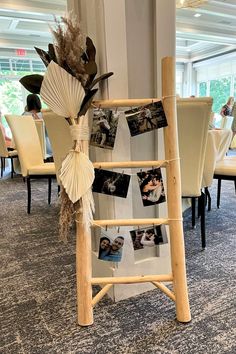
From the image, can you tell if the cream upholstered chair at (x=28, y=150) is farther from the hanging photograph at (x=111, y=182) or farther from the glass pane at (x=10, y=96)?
→ the glass pane at (x=10, y=96)

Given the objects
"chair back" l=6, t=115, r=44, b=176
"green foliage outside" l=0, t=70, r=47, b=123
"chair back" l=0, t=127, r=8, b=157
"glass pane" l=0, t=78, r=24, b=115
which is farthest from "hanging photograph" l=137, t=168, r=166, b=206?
"glass pane" l=0, t=78, r=24, b=115

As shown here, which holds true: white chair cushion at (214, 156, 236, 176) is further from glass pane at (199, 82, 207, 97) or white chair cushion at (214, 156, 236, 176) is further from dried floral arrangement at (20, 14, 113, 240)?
glass pane at (199, 82, 207, 97)

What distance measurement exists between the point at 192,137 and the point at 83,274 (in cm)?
104

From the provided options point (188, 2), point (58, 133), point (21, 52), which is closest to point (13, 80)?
point (21, 52)

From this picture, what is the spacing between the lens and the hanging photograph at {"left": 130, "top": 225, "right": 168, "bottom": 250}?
129cm

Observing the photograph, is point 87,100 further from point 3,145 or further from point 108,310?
point 3,145

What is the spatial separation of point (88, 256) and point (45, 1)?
209 inches

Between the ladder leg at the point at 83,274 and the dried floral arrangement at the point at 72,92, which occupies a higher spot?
the dried floral arrangement at the point at 72,92

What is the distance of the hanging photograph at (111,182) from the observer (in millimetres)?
1253

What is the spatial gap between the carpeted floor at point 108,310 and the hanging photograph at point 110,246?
295mm

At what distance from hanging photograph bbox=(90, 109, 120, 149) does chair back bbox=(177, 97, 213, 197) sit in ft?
2.05

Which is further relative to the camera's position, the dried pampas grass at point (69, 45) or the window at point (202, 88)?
the window at point (202, 88)

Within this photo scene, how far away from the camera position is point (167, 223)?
127 cm

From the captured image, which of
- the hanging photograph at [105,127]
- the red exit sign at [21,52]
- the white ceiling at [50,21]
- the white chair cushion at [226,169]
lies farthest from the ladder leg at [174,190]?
the red exit sign at [21,52]
